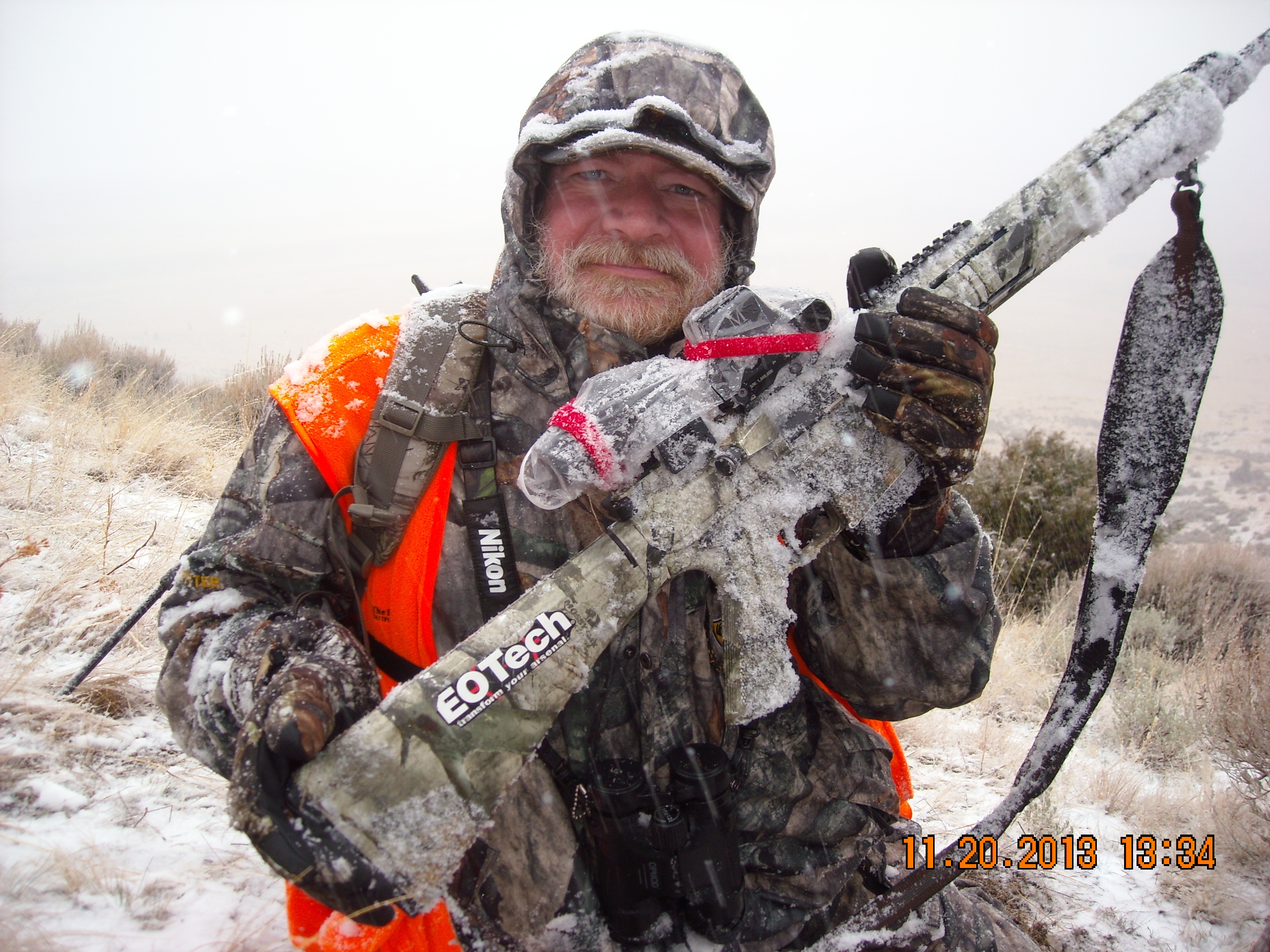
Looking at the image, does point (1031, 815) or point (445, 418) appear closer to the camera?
point (445, 418)

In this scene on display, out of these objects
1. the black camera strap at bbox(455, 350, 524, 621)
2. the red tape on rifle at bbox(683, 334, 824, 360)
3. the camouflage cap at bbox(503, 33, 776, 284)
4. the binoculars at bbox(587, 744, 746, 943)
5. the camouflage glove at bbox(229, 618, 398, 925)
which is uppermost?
the camouflage cap at bbox(503, 33, 776, 284)

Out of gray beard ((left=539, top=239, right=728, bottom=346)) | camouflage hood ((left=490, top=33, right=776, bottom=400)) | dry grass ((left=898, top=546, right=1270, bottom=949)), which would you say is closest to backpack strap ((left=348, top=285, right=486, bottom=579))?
camouflage hood ((left=490, top=33, right=776, bottom=400))

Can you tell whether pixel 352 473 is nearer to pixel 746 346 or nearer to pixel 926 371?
pixel 746 346

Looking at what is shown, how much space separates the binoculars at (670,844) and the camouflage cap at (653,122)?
5.40ft

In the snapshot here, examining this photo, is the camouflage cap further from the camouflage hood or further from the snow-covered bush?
the snow-covered bush

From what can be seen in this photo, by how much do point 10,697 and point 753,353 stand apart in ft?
9.20

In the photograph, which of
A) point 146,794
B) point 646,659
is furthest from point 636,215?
point 146,794

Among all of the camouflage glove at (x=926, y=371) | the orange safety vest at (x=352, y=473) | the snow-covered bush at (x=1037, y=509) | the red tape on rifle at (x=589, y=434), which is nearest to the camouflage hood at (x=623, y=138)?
the orange safety vest at (x=352, y=473)

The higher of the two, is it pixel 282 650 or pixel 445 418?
pixel 445 418

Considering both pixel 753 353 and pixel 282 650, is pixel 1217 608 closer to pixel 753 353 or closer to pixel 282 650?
pixel 753 353

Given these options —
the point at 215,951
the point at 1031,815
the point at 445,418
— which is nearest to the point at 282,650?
the point at 445,418

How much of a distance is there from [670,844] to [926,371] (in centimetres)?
134

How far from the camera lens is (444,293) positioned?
2184mm

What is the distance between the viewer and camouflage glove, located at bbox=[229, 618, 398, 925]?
1135 millimetres
